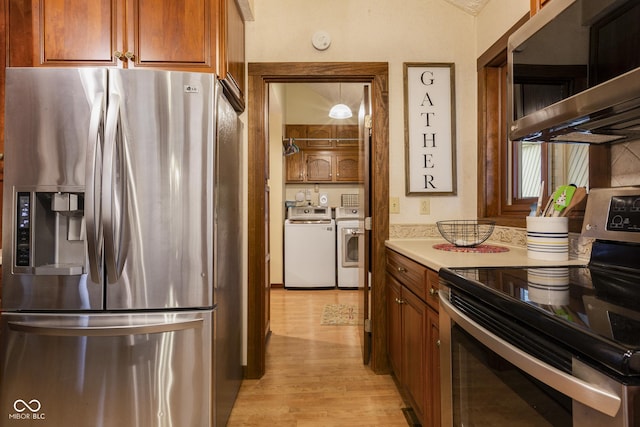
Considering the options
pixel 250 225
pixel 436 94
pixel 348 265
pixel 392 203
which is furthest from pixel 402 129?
pixel 348 265

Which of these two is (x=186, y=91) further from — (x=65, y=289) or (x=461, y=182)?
(x=461, y=182)

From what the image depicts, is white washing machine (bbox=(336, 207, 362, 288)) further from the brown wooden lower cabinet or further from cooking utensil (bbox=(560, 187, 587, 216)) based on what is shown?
cooking utensil (bbox=(560, 187, 587, 216))

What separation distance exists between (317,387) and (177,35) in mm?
2138

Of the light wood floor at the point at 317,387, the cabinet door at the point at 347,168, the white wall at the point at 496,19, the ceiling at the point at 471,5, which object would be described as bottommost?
the light wood floor at the point at 317,387

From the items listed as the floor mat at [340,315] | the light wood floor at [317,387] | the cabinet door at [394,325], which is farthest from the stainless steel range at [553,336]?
the floor mat at [340,315]

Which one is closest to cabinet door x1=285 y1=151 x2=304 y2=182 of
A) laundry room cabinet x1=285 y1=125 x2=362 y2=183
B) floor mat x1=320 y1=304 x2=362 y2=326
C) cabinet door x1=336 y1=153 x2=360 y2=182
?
laundry room cabinet x1=285 y1=125 x2=362 y2=183

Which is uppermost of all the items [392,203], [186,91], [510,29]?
[510,29]

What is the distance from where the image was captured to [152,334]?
130cm

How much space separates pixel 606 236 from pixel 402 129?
4.44ft

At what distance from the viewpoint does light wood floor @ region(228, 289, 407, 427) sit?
1700mm

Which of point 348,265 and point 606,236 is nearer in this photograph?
point 606,236

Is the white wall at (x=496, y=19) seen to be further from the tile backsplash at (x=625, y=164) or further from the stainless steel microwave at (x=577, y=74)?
the tile backsplash at (x=625, y=164)
